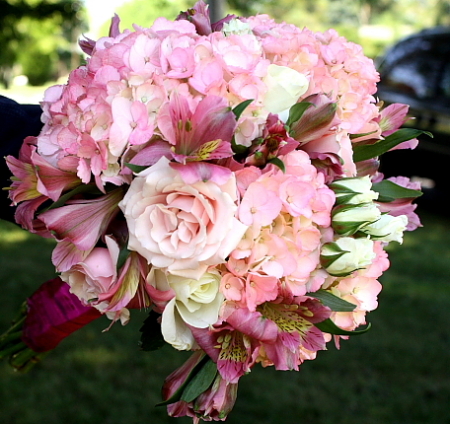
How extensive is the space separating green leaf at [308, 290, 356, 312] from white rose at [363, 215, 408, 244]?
12 centimetres

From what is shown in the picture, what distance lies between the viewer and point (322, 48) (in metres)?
1.11

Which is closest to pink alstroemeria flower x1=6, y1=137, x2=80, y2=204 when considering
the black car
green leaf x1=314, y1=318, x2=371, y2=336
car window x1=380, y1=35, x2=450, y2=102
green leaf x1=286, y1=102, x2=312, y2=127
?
green leaf x1=286, y1=102, x2=312, y2=127

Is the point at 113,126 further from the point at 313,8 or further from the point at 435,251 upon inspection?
the point at 313,8

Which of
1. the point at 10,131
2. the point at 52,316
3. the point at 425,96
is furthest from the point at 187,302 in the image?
the point at 425,96

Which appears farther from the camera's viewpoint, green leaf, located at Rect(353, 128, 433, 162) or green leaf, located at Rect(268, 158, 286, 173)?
green leaf, located at Rect(353, 128, 433, 162)

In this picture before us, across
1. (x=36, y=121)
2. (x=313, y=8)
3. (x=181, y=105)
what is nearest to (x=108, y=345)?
(x=36, y=121)

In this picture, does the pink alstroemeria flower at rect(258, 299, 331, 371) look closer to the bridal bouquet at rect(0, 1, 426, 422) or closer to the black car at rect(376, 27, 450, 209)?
the bridal bouquet at rect(0, 1, 426, 422)

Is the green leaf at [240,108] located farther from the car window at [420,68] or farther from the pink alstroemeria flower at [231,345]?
the car window at [420,68]

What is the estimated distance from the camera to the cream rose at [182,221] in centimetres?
87

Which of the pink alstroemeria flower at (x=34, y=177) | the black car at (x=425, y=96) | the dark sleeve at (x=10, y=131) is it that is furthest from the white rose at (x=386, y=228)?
the black car at (x=425, y=96)

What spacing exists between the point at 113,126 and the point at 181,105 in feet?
0.36

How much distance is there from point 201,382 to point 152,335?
0.13 meters

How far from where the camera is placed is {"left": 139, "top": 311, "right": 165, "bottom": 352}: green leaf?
3.51 ft

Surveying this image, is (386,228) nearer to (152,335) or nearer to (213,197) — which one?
(213,197)
